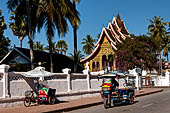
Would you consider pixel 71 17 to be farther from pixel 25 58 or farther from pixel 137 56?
pixel 137 56

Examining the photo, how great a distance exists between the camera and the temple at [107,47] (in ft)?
179

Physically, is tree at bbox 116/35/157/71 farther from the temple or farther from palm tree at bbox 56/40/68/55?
palm tree at bbox 56/40/68/55

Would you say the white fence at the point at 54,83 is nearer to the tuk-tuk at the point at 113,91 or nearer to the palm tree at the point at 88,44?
the tuk-tuk at the point at 113,91

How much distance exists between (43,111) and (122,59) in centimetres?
3393

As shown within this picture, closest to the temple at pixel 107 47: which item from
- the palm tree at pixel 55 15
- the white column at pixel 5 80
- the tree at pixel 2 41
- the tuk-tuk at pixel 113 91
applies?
the tree at pixel 2 41

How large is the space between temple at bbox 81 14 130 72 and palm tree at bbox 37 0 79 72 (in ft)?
88.4

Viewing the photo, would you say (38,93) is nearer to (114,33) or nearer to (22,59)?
(22,59)

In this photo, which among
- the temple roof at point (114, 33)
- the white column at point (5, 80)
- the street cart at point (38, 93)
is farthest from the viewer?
the temple roof at point (114, 33)

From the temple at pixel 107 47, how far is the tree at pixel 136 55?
23.2 feet

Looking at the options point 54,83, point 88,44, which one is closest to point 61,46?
point 88,44

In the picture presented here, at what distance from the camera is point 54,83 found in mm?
18391

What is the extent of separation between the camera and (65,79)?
773 inches

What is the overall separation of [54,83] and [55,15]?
9.12 meters

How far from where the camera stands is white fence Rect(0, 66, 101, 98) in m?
14.7
